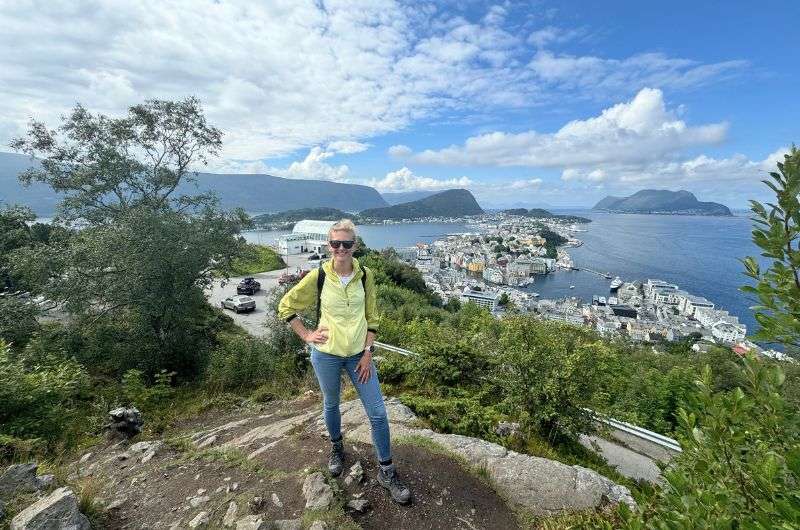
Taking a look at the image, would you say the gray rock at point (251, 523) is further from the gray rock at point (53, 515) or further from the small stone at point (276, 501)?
the gray rock at point (53, 515)

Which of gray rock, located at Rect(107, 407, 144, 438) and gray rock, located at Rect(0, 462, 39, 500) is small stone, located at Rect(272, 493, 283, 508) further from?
gray rock, located at Rect(107, 407, 144, 438)

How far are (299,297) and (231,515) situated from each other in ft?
5.62

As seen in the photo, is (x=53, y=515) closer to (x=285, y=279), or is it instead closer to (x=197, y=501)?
(x=197, y=501)

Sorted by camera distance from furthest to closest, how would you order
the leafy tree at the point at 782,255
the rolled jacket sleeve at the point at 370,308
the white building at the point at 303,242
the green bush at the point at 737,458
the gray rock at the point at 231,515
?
the white building at the point at 303,242
the rolled jacket sleeve at the point at 370,308
the gray rock at the point at 231,515
the leafy tree at the point at 782,255
the green bush at the point at 737,458

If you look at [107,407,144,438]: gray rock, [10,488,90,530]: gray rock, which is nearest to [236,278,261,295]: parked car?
[107,407,144,438]: gray rock

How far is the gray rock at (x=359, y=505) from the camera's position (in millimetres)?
2831

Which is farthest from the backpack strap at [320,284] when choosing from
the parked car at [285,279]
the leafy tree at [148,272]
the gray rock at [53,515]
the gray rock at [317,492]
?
the parked car at [285,279]

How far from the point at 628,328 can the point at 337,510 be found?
4493cm

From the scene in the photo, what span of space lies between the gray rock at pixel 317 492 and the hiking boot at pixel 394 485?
421mm

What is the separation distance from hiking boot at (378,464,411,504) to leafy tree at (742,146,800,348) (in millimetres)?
2546

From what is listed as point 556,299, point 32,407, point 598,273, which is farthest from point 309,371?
point 598,273

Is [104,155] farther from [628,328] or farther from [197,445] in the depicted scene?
[628,328]

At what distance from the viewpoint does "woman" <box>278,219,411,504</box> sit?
2.83 meters

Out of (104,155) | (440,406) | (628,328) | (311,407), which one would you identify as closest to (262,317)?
(104,155)
